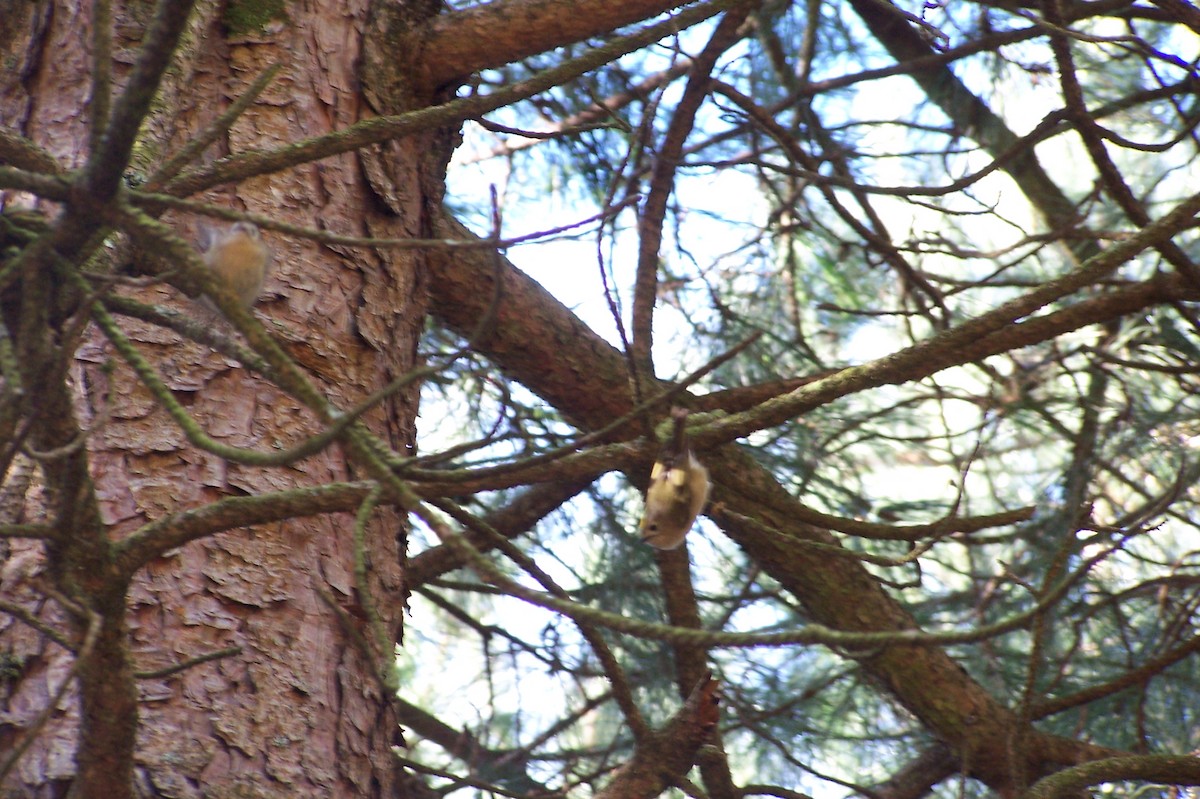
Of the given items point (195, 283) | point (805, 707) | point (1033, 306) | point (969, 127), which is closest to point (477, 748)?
point (805, 707)

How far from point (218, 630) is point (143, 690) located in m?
0.09

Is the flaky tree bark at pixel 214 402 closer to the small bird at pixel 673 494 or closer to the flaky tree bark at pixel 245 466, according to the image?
the flaky tree bark at pixel 245 466

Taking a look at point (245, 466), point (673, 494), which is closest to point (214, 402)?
point (245, 466)

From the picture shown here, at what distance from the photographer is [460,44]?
157cm

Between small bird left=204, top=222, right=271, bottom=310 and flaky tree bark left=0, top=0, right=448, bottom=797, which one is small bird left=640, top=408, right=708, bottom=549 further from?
small bird left=204, top=222, right=271, bottom=310

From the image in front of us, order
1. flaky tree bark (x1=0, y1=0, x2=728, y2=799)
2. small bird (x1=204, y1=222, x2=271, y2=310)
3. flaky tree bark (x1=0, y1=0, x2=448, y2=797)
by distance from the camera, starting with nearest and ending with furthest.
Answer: flaky tree bark (x1=0, y1=0, x2=728, y2=799) < flaky tree bark (x1=0, y1=0, x2=448, y2=797) < small bird (x1=204, y1=222, x2=271, y2=310)

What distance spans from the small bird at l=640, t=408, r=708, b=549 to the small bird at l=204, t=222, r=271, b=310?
0.45 metres

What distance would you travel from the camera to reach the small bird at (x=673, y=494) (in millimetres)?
1094

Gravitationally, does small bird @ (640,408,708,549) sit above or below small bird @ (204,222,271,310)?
below

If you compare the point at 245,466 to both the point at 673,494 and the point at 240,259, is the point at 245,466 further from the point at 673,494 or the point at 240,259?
the point at 673,494

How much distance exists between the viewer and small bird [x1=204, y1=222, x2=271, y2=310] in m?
1.13

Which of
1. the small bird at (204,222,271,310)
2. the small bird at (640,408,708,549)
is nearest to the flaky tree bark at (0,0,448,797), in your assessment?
the small bird at (204,222,271,310)

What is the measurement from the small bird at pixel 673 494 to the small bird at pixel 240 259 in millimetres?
448

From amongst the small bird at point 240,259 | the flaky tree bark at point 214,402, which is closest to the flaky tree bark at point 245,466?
the flaky tree bark at point 214,402
